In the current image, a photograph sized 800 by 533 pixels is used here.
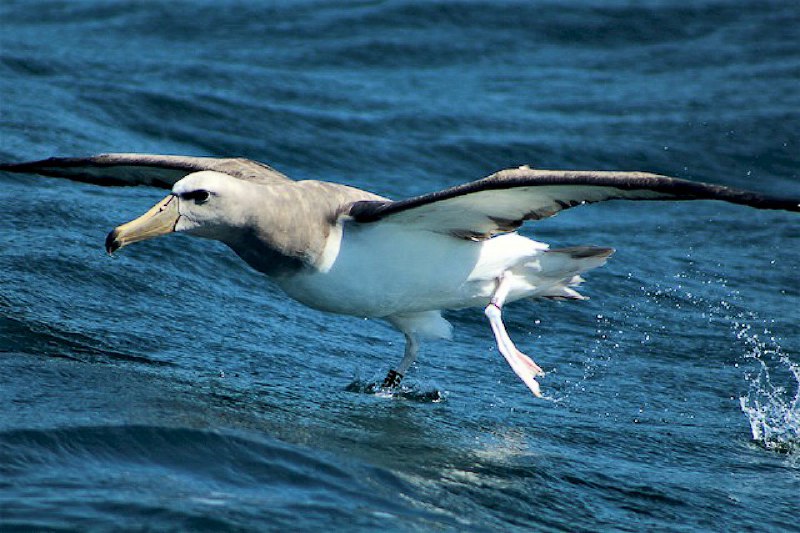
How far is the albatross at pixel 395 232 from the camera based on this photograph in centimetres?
690

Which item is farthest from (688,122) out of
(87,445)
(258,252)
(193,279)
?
(87,445)

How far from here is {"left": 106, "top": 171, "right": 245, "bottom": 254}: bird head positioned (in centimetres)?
693

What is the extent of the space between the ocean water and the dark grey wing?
0.94 metres

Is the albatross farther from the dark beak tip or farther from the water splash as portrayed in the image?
the water splash

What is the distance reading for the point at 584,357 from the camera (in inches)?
379

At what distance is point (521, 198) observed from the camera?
7.29 metres

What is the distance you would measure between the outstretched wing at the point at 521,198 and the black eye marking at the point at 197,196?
37.9 inches

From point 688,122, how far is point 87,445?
36.7ft

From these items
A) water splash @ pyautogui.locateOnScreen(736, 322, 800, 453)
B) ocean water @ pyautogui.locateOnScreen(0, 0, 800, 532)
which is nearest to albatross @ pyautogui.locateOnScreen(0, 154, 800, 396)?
ocean water @ pyautogui.locateOnScreen(0, 0, 800, 532)

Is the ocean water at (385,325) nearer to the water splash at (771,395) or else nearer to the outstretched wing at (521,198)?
the water splash at (771,395)

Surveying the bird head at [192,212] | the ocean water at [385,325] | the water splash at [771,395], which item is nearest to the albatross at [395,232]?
the bird head at [192,212]

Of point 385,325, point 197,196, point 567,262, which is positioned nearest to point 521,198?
point 567,262

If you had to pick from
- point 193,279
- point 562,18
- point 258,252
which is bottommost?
point 193,279

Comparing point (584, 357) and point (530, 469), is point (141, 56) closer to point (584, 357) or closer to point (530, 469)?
point (584, 357)
